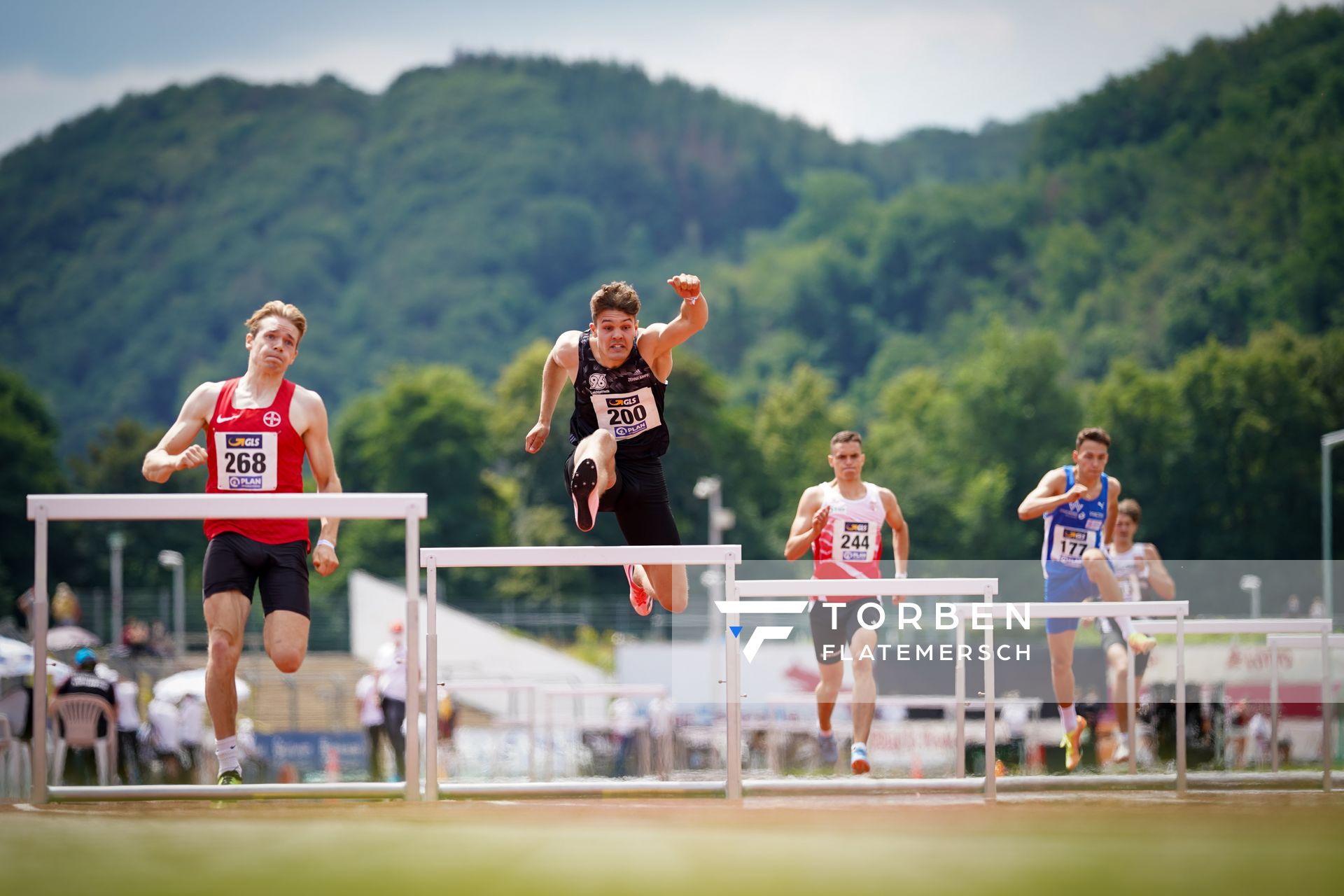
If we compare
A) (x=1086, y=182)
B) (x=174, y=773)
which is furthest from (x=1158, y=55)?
(x=174, y=773)

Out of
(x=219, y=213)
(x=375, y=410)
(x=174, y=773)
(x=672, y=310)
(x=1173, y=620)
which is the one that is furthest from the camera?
(x=219, y=213)

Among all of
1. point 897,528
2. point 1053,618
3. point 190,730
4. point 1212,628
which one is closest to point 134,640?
point 190,730

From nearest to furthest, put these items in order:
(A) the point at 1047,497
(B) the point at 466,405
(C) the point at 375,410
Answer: (A) the point at 1047,497 → (B) the point at 466,405 → (C) the point at 375,410

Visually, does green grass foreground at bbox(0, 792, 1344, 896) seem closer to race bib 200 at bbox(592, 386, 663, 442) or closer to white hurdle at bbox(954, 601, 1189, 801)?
white hurdle at bbox(954, 601, 1189, 801)

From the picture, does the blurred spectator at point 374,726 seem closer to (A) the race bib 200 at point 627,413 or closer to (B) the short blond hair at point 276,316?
(A) the race bib 200 at point 627,413

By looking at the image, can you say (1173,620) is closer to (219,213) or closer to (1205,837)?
(1205,837)

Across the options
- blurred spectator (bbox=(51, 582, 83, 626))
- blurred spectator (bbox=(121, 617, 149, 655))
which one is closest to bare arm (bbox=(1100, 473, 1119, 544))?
blurred spectator (bbox=(51, 582, 83, 626))

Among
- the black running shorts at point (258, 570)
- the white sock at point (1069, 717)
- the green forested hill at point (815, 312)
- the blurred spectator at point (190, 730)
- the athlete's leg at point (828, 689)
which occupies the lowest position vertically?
the blurred spectator at point (190, 730)

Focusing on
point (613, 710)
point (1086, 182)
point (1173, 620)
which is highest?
point (1086, 182)

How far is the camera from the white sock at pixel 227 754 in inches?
326

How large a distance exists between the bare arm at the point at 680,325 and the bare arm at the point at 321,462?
70.9 inches

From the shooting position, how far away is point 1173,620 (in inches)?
418

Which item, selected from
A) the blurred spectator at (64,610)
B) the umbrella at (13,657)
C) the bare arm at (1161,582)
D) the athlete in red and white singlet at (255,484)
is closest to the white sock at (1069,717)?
the bare arm at (1161,582)

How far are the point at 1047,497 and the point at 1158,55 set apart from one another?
14178cm
